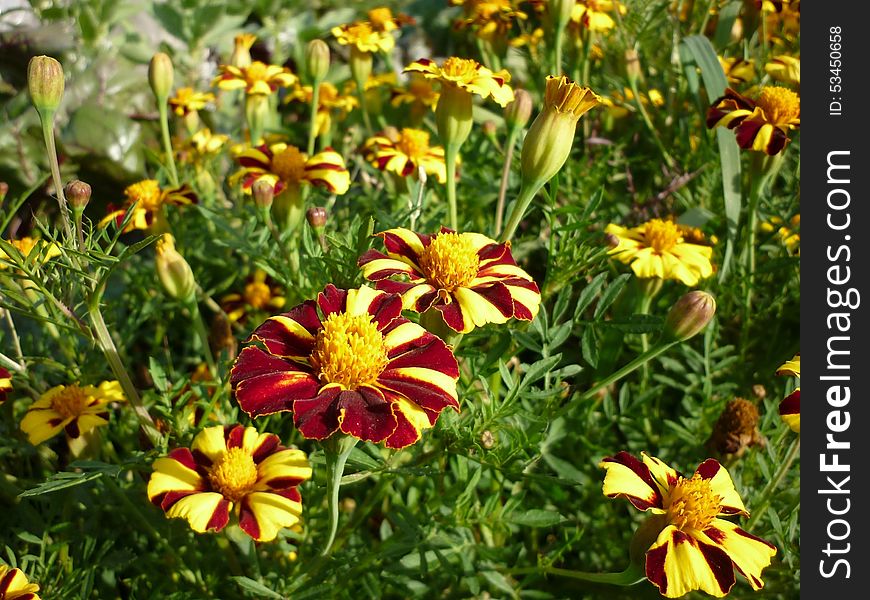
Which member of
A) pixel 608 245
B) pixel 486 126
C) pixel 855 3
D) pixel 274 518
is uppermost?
pixel 855 3

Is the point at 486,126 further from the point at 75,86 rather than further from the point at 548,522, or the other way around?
the point at 75,86

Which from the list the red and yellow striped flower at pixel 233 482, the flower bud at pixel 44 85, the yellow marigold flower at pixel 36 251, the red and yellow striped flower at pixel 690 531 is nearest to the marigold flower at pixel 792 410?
the red and yellow striped flower at pixel 690 531

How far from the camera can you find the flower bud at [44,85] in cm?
99

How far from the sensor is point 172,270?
1130 mm

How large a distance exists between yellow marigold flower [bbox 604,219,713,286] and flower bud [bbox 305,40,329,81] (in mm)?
665

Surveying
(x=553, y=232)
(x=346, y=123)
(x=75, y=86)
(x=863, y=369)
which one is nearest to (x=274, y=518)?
(x=553, y=232)

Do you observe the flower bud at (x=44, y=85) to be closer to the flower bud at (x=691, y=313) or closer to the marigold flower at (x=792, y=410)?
the flower bud at (x=691, y=313)

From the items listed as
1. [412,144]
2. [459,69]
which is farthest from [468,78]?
[412,144]

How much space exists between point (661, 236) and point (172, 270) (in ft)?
2.59

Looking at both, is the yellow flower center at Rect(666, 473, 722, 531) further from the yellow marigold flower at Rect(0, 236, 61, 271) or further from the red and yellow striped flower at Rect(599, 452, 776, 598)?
the yellow marigold flower at Rect(0, 236, 61, 271)

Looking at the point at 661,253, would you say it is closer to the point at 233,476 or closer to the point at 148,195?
the point at 233,476

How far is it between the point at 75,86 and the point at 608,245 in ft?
6.45

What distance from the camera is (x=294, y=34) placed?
305 centimetres

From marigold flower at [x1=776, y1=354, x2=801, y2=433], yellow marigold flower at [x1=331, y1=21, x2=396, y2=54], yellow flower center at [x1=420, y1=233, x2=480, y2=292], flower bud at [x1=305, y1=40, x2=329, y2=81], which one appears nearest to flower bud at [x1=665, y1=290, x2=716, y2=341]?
marigold flower at [x1=776, y1=354, x2=801, y2=433]
